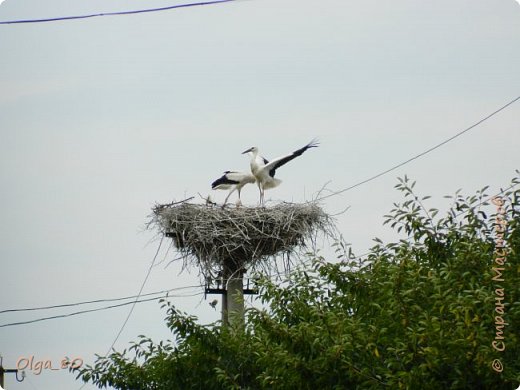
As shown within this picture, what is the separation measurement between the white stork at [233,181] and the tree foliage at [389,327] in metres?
4.04

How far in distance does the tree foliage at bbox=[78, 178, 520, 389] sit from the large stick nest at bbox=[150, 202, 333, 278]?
8.67ft

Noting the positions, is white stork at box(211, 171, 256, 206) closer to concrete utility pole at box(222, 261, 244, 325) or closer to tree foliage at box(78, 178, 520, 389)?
concrete utility pole at box(222, 261, 244, 325)

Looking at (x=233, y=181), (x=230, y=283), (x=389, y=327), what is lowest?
(x=389, y=327)

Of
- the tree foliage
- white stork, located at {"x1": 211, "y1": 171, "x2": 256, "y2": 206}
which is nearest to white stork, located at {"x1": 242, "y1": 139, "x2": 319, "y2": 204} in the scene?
white stork, located at {"x1": 211, "y1": 171, "x2": 256, "y2": 206}

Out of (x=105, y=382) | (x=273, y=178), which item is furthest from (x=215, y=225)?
(x=105, y=382)

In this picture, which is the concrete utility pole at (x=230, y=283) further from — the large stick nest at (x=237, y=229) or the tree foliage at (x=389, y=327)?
the tree foliage at (x=389, y=327)

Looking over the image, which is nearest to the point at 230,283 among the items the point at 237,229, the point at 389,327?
the point at 237,229

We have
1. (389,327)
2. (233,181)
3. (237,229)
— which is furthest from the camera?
(233,181)

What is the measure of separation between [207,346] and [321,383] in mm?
1788

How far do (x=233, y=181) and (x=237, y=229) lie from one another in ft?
4.59

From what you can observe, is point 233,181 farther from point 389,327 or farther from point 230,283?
point 389,327

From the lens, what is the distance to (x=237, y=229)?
13062 mm

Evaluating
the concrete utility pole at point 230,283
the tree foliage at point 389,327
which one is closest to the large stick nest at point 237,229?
the concrete utility pole at point 230,283

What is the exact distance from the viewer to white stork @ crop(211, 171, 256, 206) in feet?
47.1
